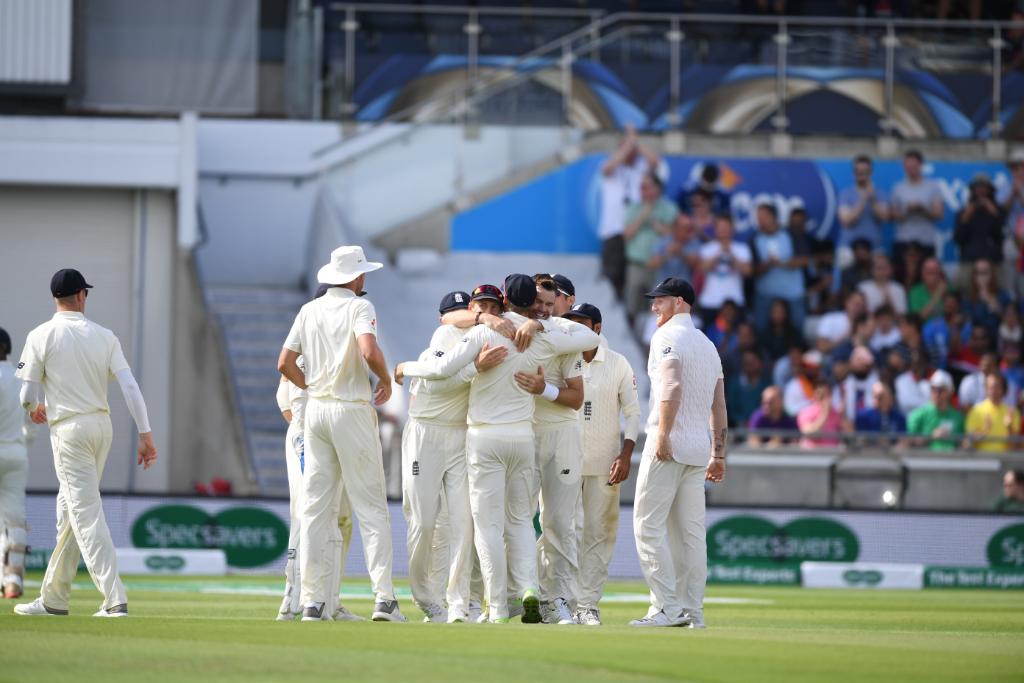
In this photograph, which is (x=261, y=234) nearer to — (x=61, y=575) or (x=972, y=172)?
(x=972, y=172)

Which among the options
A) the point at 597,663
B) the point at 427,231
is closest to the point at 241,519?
the point at 427,231

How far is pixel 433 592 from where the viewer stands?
39.1 feet

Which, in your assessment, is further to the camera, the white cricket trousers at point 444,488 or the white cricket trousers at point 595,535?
the white cricket trousers at point 595,535

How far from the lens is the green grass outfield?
809 centimetres

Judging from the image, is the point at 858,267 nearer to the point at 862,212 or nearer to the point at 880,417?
the point at 862,212

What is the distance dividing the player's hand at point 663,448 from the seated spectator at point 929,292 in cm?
1285

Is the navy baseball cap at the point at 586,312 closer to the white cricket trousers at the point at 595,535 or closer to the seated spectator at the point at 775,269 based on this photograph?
the white cricket trousers at the point at 595,535

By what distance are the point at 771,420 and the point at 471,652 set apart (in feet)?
44.1

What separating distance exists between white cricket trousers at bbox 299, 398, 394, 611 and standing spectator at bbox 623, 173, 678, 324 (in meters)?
13.1

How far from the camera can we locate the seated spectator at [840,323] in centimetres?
2338

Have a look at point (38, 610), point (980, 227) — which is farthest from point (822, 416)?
point (38, 610)

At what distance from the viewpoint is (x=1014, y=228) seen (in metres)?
24.7

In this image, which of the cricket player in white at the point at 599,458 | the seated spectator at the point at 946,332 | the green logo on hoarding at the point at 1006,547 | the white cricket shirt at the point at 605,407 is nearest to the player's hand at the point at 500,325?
the cricket player in white at the point at 599,458

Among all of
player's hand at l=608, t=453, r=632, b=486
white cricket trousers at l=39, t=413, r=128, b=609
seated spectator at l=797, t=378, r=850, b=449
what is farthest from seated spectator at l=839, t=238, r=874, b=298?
white cricket trousers at l=39, t=413, r=128, b=609
